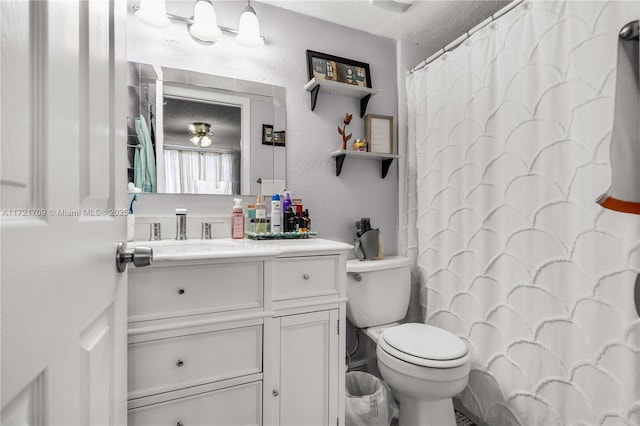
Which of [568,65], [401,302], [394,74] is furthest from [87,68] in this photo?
[394,74]

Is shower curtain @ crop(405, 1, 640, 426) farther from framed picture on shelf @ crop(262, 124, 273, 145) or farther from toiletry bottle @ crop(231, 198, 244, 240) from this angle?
toiletry bottle @ crop(231, 198, 244, 240)

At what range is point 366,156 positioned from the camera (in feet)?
6.39

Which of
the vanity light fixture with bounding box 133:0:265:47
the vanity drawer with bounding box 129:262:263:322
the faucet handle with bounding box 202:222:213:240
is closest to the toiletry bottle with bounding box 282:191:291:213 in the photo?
the faucet handle with bounding box 202:222:213:240

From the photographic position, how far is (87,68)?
0.45m

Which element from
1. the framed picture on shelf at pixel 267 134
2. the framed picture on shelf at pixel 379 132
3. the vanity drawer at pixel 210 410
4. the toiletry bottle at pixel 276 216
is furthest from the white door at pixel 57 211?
the framed picture on shelf at pixel 379 132

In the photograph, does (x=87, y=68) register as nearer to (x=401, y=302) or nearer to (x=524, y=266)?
(x=524, y=266)

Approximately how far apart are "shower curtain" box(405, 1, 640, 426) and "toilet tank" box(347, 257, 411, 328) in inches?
9.1

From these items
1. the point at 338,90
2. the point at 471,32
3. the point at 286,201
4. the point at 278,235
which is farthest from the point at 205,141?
the point at 471,32

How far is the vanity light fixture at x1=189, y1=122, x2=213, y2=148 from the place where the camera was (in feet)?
5.22

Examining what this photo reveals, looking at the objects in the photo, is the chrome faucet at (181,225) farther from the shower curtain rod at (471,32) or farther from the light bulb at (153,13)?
the shower curtain rod at (471,32)

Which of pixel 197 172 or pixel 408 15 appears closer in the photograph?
pixel 197 172

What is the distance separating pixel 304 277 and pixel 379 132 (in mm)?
1189

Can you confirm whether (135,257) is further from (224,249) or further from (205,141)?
(205,141)

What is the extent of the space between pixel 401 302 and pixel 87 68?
174cm
